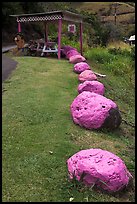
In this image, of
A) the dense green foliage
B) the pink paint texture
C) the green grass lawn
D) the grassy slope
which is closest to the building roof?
the green grass lawn

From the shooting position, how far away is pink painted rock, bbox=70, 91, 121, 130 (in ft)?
20.2

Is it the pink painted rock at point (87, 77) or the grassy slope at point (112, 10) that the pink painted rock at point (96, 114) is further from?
the grassy slope at point (112, 10)

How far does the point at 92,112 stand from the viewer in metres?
6.17

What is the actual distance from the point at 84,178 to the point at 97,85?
13.8 ft

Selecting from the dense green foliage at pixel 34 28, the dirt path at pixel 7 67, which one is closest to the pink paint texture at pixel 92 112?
the dirt path at pixel 7 67

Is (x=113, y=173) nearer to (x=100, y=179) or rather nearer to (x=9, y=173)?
(x=100, y=179)

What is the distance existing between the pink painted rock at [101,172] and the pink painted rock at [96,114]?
68.2 inches

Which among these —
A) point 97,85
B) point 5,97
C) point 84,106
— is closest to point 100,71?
point 97,85

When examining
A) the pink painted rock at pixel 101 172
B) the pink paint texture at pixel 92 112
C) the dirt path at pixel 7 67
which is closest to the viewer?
the pink painted rock at pixel 101 172

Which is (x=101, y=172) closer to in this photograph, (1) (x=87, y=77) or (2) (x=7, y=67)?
(1) (x=87, y=77)

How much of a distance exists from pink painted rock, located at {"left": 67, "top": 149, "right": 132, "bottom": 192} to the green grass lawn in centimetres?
11

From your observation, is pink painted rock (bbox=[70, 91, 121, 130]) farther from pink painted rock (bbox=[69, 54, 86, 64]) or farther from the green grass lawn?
pink painted rock (bbox=[69, 54, 86, 64])

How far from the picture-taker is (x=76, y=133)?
6051 millimetres

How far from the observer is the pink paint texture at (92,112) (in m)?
6.14
